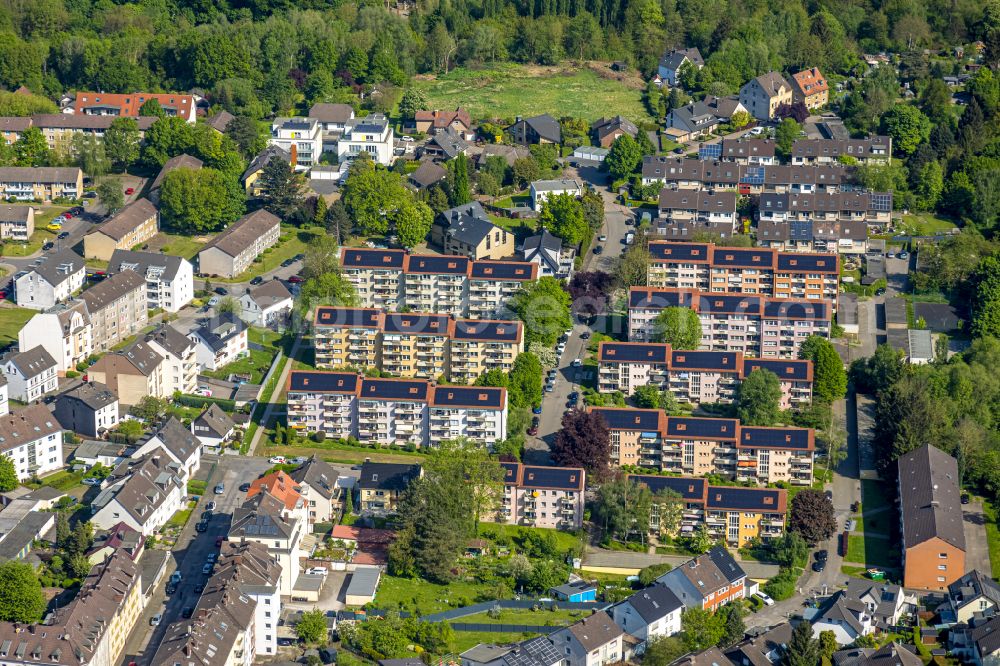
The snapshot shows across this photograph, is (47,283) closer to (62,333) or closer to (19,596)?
(62,333)

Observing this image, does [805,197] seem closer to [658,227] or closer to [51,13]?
[658,227]

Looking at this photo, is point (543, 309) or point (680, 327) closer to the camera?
point (680, 327)

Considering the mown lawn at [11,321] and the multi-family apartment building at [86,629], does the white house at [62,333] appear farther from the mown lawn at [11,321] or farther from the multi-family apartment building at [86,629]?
the multi-family apartment building at [86,629]

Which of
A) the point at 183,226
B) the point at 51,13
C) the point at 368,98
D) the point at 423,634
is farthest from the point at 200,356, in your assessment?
the point at 51,13

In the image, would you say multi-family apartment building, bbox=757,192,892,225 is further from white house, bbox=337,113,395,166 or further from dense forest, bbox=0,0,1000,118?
white house, bbox=337,113,395,166

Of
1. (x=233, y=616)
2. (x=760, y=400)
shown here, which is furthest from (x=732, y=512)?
(x=233, y=616)

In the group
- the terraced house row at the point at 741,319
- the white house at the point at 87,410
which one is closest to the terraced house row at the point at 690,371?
the terraced house row at the point at 741,319
